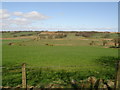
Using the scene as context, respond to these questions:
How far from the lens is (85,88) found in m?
6.54

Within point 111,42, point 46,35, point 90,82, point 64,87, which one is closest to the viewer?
point 64,87

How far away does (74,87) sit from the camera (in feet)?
21.6

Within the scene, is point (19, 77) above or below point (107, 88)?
below

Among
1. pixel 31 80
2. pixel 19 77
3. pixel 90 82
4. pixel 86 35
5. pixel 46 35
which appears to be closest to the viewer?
pixel 90 82

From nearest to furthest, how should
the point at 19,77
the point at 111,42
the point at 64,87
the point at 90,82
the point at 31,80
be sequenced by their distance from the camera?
1. the point at 64,87
2. the point at 90,82
3. the point at 31,80
4. the point at 19,77
5. the point at 111,42

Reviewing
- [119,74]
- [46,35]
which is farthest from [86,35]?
[119,74]

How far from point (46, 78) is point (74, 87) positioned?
5229mm

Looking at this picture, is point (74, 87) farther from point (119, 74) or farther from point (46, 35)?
point (46, 35)

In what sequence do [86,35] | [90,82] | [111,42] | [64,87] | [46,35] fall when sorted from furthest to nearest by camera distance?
1. [86,35]
2. [46,35]
3. [111,42]
4. [90,82]
5. [64,87]

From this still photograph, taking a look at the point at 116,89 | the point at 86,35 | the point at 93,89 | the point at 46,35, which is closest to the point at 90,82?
the point at 93,89

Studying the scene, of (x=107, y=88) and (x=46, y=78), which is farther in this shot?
(x=46, y=78)

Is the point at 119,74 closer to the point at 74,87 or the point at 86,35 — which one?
the point at 74,87

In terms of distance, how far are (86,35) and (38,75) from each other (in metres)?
61.1

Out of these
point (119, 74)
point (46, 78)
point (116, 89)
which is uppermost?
point (119, 74)
